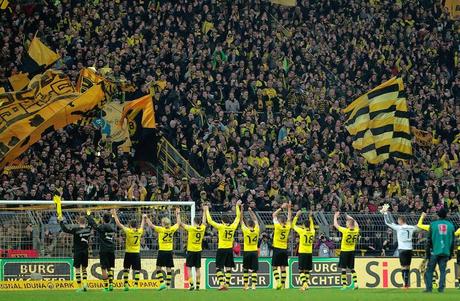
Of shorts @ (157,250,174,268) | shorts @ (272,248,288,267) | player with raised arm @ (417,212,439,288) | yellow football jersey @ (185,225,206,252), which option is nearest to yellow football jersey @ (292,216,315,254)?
shorts @ (272,248,288,267)

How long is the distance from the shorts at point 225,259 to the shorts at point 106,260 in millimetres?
2960

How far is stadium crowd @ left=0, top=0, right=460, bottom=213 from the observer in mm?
40375

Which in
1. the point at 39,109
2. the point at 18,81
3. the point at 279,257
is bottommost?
the point at 279,257

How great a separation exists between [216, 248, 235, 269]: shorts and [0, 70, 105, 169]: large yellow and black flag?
6.97m

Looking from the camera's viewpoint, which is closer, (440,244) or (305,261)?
(440,244)

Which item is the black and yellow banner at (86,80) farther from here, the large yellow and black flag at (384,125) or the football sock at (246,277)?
the large yellow and black flag at (384,125)

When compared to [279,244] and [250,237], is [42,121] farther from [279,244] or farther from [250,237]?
[279,244]

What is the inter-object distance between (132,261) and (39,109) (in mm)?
6304

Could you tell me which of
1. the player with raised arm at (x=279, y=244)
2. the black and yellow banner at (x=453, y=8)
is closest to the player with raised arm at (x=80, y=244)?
the player with raised arm at (x=279, y=244)

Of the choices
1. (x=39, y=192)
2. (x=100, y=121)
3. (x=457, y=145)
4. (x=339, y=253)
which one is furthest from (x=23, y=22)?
(x=457, y=145)

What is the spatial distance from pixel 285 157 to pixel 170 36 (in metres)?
6.22

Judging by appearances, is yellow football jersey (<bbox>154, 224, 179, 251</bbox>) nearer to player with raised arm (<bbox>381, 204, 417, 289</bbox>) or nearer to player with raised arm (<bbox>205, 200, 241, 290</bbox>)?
player with raised arm (<bbox>205, 200, 241, 290</bbox>)

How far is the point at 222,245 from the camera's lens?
3575 centimetres

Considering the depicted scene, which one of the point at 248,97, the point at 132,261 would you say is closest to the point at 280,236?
the point at 132,261
